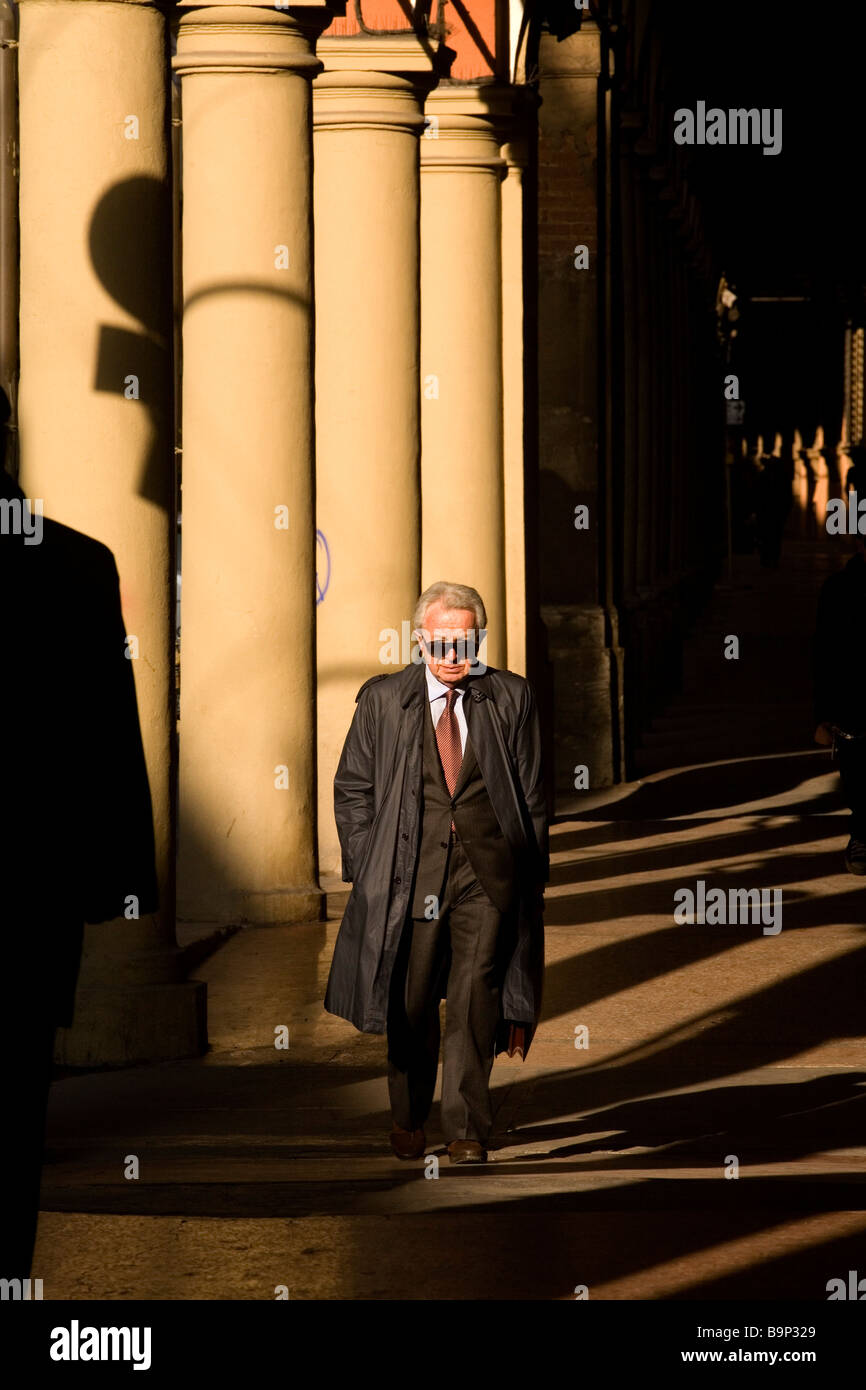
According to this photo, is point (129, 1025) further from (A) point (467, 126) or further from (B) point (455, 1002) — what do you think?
(A) point (467, 126)

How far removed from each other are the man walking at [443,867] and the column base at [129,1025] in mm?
1667

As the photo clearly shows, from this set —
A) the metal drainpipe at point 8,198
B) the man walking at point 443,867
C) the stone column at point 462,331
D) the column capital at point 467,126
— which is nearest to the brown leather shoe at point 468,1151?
the man walking at point 443,867

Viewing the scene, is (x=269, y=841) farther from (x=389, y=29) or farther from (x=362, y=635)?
(x=389, y=29)

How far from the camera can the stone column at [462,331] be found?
45.3ft

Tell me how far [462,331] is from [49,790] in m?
10.3

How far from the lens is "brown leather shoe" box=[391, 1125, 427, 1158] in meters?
6.55

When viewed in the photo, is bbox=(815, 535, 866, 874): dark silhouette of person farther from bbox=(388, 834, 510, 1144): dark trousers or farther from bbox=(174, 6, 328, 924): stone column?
bbox=(388, 834, 510, 1144): dark trousers

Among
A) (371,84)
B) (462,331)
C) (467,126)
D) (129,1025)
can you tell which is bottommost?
(129,1025)

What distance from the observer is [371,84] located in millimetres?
11945

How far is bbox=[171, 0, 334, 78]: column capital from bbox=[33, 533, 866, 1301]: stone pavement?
3.75 metres

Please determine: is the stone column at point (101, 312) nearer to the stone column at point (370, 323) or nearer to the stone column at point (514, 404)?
the stone column at point (370, 323)
